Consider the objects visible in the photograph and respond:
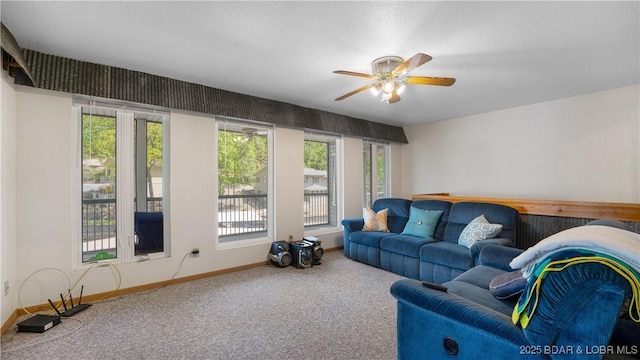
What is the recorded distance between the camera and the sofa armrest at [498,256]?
240cm

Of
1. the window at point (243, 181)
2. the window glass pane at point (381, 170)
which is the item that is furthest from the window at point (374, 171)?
the window at point (243, 181)

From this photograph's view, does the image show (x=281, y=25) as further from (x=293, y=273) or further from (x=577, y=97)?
(x=577, y=97)

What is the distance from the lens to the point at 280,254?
155 inches

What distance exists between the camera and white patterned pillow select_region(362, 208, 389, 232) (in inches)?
176

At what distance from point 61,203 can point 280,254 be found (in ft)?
8.13

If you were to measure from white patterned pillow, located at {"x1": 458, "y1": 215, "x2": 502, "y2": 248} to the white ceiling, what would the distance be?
1.71 metres

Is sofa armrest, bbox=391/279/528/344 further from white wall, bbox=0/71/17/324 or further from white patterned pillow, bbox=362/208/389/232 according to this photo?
white wall, bbox=0/71/17/324

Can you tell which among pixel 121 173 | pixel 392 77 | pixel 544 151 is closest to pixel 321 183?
pixel 392 77

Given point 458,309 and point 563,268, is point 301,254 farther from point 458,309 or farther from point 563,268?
point 563,268

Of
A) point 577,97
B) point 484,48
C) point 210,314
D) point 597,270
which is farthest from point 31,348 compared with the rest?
point 577,97

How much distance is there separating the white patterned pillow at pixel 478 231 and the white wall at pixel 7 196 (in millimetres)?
4508

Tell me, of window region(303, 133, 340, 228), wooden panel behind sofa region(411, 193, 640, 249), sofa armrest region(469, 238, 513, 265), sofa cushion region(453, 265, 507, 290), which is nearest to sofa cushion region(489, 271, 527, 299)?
sofa cushion region(453, 265, 507, 290)

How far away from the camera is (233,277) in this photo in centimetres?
361

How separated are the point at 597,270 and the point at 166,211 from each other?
382 centimetres
